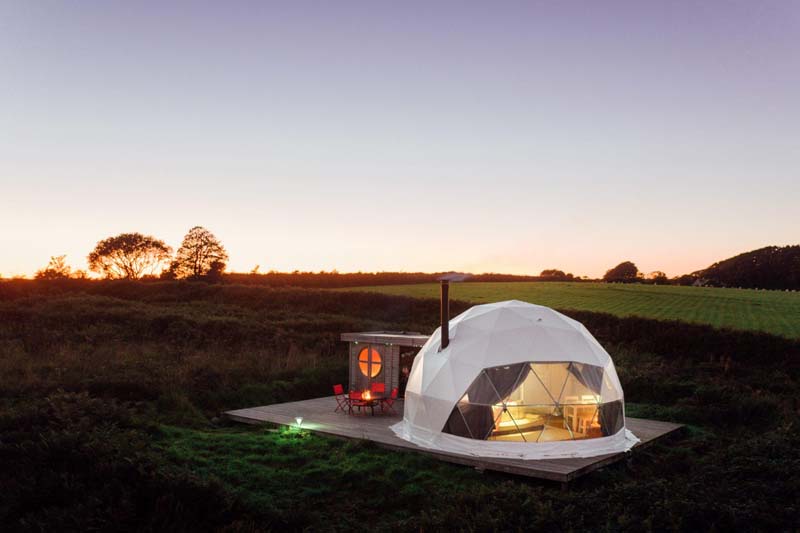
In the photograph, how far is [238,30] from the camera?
15352 millimetres

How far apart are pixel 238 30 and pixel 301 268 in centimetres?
2762

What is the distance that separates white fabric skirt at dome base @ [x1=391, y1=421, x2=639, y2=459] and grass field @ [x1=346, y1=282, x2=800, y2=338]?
44.0 feet

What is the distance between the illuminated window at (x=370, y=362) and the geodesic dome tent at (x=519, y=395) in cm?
345

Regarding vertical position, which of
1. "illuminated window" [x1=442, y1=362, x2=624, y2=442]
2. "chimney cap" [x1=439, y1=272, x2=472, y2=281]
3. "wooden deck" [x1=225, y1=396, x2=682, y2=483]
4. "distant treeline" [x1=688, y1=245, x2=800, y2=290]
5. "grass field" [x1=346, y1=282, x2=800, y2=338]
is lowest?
"wooden deck" [x1=225, y1=396, x2=682, y2=483]

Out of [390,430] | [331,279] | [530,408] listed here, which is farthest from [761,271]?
[390,430]

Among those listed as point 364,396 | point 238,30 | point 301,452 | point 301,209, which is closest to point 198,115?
point 238,30

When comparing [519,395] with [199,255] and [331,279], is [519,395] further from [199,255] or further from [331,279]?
[199,255]

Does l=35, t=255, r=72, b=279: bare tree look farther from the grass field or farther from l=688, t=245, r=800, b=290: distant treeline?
l=688, t=245, r=800, b=290: distant treeline

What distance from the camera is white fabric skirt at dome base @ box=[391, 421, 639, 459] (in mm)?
9375

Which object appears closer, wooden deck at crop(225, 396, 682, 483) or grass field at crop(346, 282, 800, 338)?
wooden deck at crop(225, 396, 682, 483)

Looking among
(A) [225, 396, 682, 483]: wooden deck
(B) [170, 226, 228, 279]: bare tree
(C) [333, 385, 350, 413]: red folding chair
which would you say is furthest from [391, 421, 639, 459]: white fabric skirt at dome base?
(B) [170, 226, 228, 279]: bare tree

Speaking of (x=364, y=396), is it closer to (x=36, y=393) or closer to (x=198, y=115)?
(x=36, y=393)

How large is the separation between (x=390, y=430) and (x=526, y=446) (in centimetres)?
286

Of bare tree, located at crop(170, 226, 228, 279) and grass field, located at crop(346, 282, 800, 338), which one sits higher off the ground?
bare tree, located at crop(170, 226, 228, 279)
